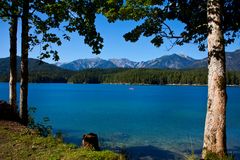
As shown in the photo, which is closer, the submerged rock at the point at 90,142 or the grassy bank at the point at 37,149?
the grassy bank at the point at 37,149

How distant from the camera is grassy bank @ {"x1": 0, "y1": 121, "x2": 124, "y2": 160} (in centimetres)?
1054

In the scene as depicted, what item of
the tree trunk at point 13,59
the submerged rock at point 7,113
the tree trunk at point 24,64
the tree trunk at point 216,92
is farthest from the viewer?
the tree trunk at point 13,59

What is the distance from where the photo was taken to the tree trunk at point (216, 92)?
970 cm

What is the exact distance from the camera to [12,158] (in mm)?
10945

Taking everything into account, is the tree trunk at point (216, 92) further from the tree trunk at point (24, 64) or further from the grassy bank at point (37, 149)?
the tree trunk at point (24, 64)

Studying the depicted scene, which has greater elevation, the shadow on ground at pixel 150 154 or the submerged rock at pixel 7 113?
the submerged rock at pixel 7 113

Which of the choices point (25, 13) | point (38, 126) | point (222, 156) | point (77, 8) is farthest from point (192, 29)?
point (38, 126)

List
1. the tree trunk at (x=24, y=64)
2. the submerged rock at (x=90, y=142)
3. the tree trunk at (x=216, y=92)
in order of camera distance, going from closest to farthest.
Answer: the tree trunk at (x=216, y=92) < the submerged rock at (x=90, y=142) < the tree trunk at (x=24, y=64)

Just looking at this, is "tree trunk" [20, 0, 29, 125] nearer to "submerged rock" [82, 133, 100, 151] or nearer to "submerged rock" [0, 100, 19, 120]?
"submerged rock" [0, 100, 19, 120]

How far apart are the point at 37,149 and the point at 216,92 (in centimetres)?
668

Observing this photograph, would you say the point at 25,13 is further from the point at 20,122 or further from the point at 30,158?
the point at 30,158

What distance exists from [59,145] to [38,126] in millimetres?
6325

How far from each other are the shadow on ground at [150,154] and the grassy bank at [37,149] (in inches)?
465

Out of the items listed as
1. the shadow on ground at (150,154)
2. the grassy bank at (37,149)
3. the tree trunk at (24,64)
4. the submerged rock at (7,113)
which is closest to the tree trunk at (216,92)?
the grassy bank at (37,149)
